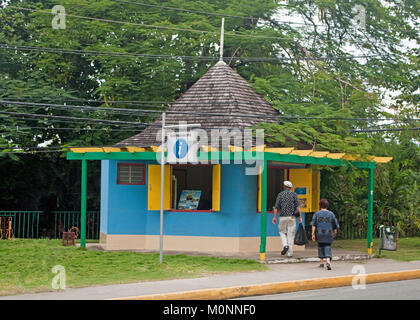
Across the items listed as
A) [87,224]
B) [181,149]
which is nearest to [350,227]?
[87,224]

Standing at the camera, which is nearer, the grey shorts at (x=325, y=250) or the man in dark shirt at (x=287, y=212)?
the grey shorts at (x=325, y=250)

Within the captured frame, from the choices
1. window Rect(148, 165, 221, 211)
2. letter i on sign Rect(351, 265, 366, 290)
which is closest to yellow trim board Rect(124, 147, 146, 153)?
window Rect(148, 165, 221, 211)

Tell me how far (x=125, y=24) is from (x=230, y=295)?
16.3m

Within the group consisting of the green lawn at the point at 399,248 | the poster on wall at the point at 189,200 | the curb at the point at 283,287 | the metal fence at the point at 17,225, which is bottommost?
the green lawn at the point at 399,248

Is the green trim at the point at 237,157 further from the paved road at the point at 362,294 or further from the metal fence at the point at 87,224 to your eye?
the metal fence at the point at 87,224

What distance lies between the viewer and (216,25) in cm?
2662

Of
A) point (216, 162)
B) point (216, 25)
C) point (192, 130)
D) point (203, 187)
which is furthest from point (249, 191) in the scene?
point (216, 25)

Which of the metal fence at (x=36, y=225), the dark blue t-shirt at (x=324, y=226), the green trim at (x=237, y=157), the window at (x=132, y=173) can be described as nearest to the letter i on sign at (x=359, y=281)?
the dark blue t-shirt at (x=324, y=226)

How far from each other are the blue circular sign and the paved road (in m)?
6.14

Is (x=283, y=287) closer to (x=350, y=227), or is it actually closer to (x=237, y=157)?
(x=237, y=157)

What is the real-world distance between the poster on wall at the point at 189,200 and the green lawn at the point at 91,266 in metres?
2.04

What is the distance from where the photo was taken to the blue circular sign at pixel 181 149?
58.0ft

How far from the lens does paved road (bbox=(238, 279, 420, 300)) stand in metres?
11.7
